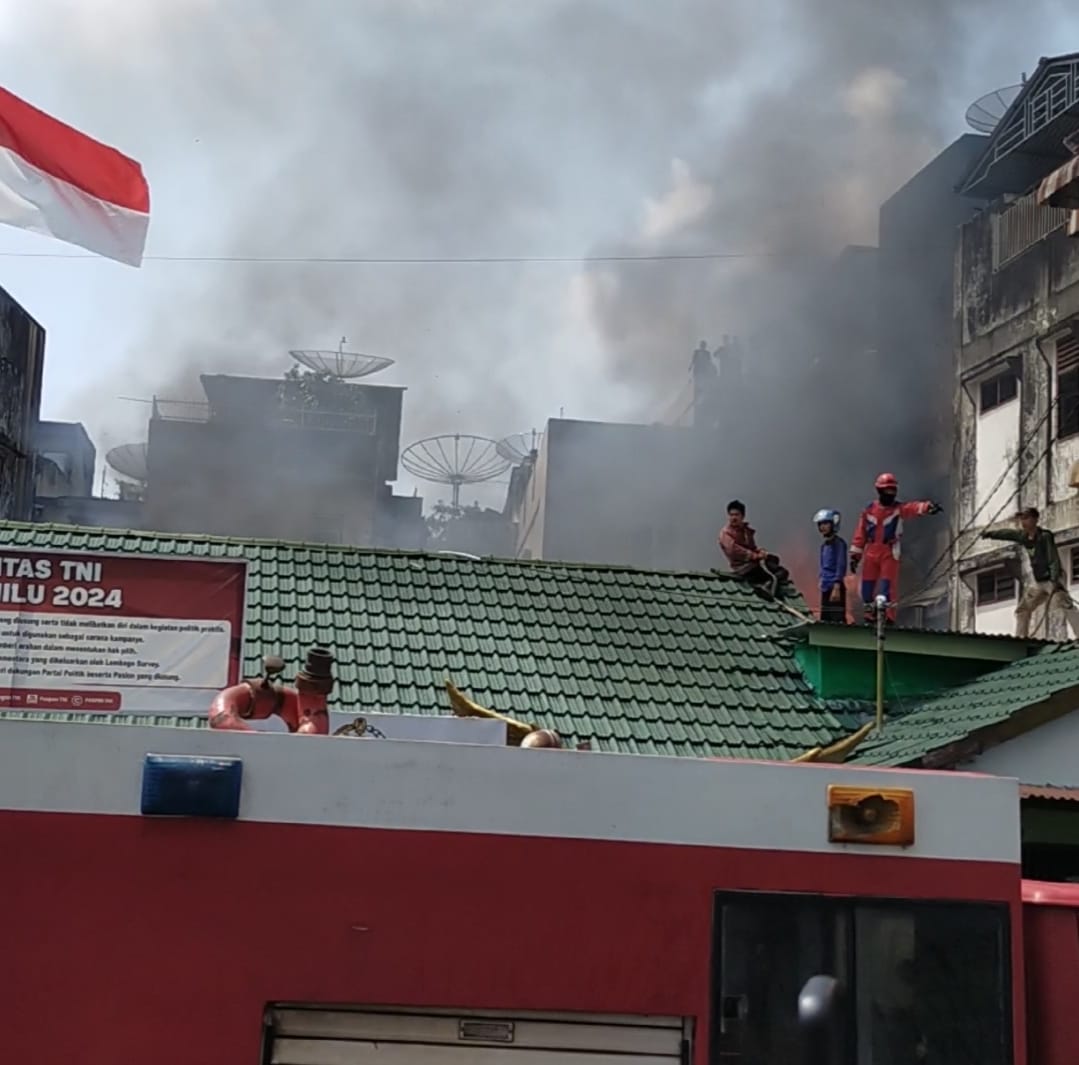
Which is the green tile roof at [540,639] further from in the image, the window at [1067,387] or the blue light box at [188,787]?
the window at [1067,387]

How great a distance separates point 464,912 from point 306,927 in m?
0.39

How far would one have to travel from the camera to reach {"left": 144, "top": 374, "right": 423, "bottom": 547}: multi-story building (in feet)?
107

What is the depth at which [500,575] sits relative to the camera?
12.2 meters

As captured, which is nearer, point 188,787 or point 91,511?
point 188,787

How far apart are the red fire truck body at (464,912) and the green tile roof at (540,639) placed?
6324mm

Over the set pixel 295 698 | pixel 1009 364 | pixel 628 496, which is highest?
pixel 1009 364

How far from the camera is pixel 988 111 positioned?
80.6 ft

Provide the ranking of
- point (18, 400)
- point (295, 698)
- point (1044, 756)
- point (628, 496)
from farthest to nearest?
1. point (628, 496)
2. point (18, 400)
3. point (1044, 756)
4. point (295, 698)

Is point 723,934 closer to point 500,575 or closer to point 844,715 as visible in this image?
point 844,715

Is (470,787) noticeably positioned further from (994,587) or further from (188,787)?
(994,587)

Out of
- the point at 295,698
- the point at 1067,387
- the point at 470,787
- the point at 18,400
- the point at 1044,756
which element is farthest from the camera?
the point at 18,400

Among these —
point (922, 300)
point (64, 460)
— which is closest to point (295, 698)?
point (922, 300)

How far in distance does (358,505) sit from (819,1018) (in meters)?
30.6

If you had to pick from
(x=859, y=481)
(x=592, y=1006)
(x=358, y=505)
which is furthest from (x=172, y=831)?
(x=358, y=505)
